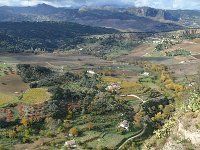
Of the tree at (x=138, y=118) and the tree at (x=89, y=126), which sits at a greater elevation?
the tree at (x=89, y=126)

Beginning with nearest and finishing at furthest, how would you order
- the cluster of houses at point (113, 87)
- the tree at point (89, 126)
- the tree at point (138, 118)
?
the tree at point (89, 126) < the tree at point (138, 118) < the cluster of houses at point (113, 87)

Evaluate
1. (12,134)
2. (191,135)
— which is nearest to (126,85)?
(12,134)

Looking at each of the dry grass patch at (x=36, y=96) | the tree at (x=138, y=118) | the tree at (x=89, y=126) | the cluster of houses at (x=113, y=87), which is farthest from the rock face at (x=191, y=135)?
the cluster of houses at (x=113, y=87)

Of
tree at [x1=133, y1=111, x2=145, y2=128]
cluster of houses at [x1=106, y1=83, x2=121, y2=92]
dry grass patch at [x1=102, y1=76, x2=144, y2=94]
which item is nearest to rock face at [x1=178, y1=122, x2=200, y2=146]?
tree at [x1=133, y1=111, x2=145, y2=128]

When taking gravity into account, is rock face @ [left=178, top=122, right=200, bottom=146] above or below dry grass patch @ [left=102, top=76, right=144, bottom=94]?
above

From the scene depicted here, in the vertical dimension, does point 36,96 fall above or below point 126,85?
above

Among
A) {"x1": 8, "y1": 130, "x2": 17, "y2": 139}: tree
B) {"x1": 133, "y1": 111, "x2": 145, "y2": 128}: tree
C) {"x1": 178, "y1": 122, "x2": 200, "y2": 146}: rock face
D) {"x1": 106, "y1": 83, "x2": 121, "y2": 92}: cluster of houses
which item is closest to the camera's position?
{"x1": 178, "y1": 122, "x2": 200, "y2": 146}: rock face

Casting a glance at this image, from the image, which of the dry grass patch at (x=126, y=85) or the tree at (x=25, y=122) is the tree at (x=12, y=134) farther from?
the dry grass patch at (x=126, y=85)

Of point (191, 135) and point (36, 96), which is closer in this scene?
point (191, 135)

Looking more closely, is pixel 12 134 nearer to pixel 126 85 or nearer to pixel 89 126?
pixel 89 126

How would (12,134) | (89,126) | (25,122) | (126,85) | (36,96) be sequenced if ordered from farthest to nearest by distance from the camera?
(126,85) < (36,96) < (25,122) < (89,126) < (12,134)

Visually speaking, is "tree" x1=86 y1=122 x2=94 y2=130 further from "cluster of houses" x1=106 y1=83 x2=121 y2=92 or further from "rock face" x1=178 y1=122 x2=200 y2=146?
"rock face" x1=178 y1=122 x2=200 y2=146

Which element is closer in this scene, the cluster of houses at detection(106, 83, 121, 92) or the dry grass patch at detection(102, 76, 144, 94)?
the dry grass patch at detection(102, 76, 144, 94)
